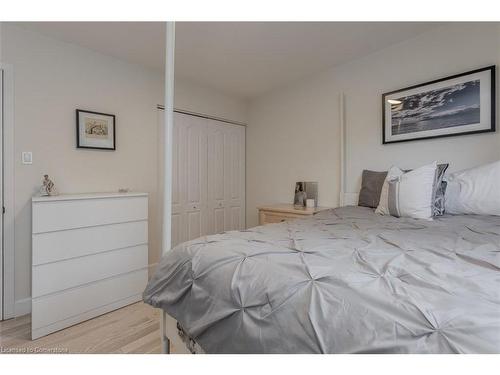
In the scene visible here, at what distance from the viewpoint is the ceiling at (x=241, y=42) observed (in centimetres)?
201

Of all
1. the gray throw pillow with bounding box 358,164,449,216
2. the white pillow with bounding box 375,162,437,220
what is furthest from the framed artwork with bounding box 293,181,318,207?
the white pillow with bounding box 375,162,437,220

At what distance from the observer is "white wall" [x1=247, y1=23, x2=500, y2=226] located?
76.1 inches

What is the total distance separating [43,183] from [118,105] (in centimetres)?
101

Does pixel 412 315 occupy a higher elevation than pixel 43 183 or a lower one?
lower

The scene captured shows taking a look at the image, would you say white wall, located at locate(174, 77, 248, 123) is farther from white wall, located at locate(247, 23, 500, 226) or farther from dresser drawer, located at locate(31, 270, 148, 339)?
dresser drawer, located at locate(31, 270, 148, 339)

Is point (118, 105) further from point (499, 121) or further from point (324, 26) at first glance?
point (499, 121)

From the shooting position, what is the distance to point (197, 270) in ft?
3.08

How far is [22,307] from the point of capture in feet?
6.58

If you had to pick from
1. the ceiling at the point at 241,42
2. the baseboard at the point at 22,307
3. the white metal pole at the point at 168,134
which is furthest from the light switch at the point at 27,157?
the white metal pole at the point at 168,134

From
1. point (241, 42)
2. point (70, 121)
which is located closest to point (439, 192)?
point (241, 42)

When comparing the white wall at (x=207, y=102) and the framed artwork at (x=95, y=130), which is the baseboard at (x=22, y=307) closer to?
the framed artwork at (x=95, y=130)

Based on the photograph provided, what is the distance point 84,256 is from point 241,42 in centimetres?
225

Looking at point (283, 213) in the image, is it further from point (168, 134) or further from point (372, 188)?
point (168, 134)
